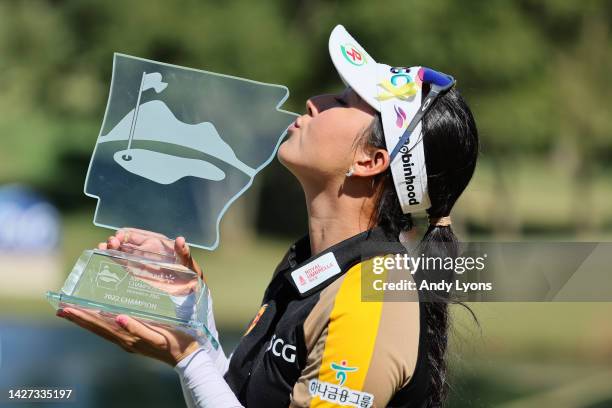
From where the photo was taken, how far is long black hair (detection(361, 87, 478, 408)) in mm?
2465

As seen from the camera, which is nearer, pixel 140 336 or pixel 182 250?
pixel 140 336

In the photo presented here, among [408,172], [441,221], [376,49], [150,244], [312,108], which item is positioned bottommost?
[150,244]

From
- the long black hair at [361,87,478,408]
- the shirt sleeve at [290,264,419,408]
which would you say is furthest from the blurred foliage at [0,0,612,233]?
the shirt sleeve at [290,264,419,408]

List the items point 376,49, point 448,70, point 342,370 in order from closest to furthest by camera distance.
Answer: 1. point 342,370
2. point 448,70
3. point 376,49

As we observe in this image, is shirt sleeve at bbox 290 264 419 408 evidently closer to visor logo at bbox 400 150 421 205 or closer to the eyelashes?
visor logo at bbox 400 150 421 205

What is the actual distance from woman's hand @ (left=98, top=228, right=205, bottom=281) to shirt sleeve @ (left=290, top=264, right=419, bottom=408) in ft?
1.49

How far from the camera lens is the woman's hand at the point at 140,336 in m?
2.32

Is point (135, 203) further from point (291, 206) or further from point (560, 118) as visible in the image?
point (291, 206)

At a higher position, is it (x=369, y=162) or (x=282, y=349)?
(x=369, y=162)

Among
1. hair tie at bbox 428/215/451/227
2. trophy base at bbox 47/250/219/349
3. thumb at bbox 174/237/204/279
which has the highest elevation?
hair tie at bbox 428/215/451/227

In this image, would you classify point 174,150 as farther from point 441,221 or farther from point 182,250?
point 441,221

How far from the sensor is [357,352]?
2.22 m

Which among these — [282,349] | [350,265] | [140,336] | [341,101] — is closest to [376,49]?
[341,101]

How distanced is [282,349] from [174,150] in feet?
2.13
